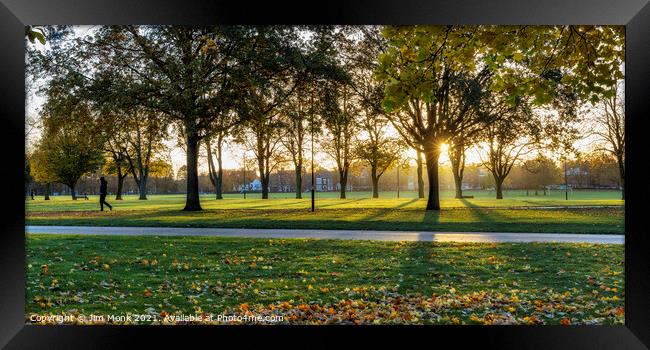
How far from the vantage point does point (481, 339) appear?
13.0ft

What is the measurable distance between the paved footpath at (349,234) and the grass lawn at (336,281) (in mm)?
805

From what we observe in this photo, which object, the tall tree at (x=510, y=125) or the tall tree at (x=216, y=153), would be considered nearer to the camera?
the tall tree at (x=216, y=153)

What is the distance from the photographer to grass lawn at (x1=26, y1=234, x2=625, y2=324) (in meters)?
4.96

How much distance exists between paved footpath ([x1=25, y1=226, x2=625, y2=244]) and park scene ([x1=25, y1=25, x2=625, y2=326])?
118mm

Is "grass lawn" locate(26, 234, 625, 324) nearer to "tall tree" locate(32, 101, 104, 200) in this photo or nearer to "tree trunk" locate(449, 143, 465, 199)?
"tree trunk" locate(449, 143, 465, 199)

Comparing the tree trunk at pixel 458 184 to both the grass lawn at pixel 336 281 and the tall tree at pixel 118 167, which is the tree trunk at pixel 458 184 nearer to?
the grass lawn at pixel 336 281

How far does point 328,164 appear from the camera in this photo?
2625 cm

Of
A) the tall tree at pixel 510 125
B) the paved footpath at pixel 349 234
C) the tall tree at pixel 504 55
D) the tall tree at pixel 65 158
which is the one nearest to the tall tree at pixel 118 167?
the tall tree at pixel 65 158

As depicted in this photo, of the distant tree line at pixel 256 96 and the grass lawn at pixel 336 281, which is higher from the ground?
the distant tree line at pixel 256 96

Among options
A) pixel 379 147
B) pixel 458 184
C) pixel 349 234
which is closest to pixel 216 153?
pixel 379 147

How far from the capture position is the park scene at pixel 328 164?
17.7 ft

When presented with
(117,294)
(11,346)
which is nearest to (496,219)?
(117,294)

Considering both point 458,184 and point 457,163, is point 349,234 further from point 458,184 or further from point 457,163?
point 458,184

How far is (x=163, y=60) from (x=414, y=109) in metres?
10.4
